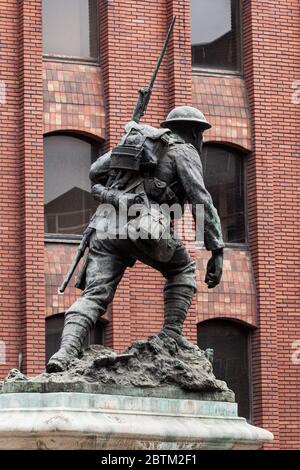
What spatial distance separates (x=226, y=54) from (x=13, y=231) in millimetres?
5430

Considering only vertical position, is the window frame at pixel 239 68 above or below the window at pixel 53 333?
above

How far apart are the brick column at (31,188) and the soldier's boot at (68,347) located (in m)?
10.3

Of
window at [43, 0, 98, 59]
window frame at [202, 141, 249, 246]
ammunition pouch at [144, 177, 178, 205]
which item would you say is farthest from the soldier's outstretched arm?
window frame at [202, 141, 249, 246]

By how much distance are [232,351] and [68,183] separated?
3.94 metres

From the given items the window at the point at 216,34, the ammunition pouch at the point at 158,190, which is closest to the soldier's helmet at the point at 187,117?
the ammunition pouch at the point at 158,190

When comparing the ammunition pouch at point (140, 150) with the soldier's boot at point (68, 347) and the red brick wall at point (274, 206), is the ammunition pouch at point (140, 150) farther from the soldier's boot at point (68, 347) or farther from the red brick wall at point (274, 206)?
the red brick wall at point (274, 206)

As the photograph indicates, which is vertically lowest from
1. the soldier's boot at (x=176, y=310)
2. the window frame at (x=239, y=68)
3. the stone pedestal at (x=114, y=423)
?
the stone pedestal at (x=114, y=423)

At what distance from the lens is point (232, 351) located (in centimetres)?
2734

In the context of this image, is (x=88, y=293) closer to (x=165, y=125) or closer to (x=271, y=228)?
(x=165, y=125)

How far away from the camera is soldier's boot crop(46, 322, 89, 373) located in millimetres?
14219

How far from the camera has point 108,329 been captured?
25766 millimetres

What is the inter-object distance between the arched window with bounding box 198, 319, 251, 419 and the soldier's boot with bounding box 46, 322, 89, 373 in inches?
495

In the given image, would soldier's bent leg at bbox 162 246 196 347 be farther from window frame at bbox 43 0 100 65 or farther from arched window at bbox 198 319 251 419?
arched window at bbox 198 319 251 419

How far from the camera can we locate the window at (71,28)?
87.9 feet
